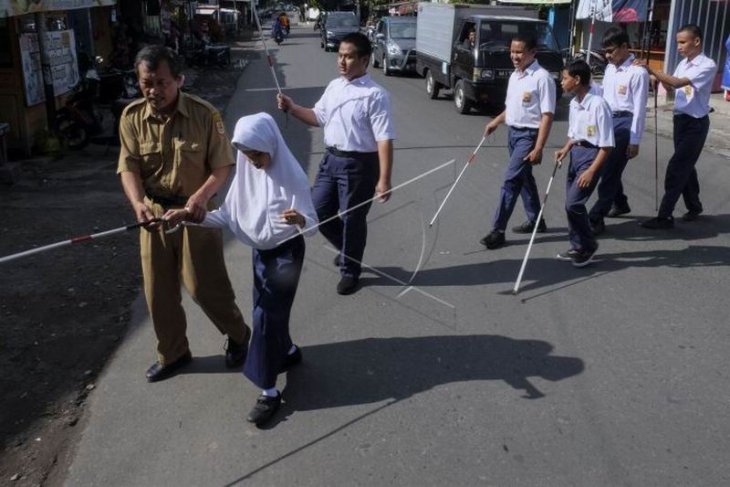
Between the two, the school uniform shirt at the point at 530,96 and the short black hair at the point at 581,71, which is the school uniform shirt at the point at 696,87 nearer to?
the school uniform shirt at the point at 530,96

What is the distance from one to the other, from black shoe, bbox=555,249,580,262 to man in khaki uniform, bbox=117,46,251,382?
310 cm

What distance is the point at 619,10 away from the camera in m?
20.1

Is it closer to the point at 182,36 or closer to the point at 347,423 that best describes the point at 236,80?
the point at 182,36

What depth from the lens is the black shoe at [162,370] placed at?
13.4 feet

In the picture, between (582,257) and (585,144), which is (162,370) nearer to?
(582,257)

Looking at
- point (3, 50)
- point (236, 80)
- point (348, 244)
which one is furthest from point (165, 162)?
point (236, 80)

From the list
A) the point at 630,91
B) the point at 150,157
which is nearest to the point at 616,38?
the point at 630,91

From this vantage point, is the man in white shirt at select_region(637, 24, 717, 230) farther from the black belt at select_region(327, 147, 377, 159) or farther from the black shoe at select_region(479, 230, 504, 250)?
the black belt at select_region(327, 147, 377, 159)

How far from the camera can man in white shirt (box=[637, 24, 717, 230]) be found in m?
6.62

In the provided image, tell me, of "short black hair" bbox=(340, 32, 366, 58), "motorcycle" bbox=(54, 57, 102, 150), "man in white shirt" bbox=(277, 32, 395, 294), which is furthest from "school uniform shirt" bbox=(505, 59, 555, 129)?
"motorcycle" bbox=(54, 57, 102, 150)

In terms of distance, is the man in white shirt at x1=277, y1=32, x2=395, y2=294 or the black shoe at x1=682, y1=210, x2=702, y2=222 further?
the black shoe at x1=682, y1=210, x2=702, y2=222

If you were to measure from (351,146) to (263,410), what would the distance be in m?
2.10

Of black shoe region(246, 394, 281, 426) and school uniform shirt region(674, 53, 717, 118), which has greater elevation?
school uniform shirt region(674, 53, 717, 118)

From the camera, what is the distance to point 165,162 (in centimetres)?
373
